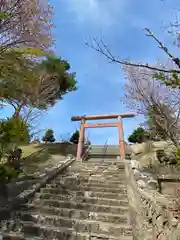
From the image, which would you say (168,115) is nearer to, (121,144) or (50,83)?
(121,144)

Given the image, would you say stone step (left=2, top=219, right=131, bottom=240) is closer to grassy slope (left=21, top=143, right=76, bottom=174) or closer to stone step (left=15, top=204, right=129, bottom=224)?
stone step (left=15, top=204, right=129, bottom=224)

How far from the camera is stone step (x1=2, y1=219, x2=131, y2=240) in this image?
4762mm

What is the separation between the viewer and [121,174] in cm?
858

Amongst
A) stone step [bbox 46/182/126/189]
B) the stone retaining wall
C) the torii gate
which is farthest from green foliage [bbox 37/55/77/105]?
stone step [bbox 46/182/126/189]

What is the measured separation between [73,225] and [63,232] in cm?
37

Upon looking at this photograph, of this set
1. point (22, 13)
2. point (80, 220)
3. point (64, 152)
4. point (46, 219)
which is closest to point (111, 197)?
point (80, 220)

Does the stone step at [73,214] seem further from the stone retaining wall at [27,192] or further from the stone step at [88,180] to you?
the stone step at [88,180]

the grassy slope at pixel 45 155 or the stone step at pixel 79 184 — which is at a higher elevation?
the grassy slope at pixel 45 155

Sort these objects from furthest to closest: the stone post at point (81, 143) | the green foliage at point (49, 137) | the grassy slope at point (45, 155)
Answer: the green foliage at point (49, 137), the stone post at point (81, 143), the grassy slope at point (45, 155)

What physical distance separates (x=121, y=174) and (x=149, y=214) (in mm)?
3716

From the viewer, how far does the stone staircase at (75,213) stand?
490 cm

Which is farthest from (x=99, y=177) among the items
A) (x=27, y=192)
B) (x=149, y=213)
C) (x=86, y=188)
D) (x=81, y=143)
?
(x=81, y=143)

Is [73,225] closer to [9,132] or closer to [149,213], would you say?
[149,213]

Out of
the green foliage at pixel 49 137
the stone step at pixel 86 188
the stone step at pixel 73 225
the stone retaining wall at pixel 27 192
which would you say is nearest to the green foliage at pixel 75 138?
the green foliage at pixel 49 137
